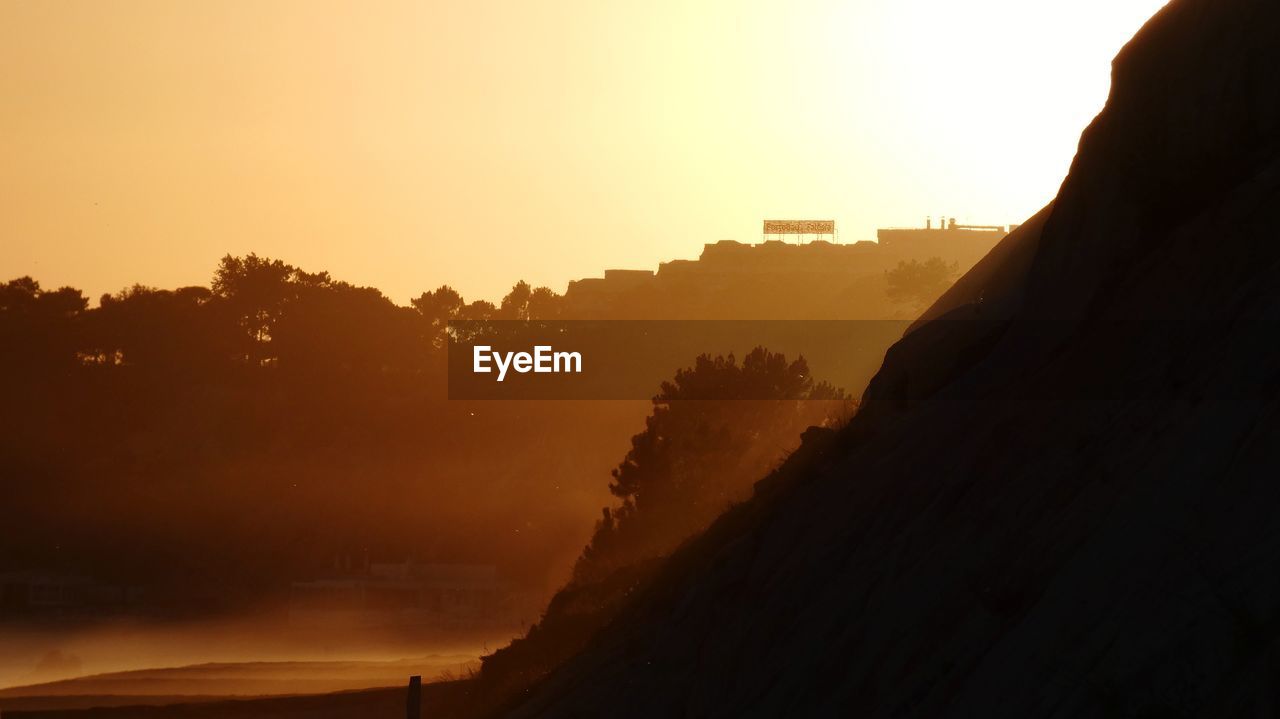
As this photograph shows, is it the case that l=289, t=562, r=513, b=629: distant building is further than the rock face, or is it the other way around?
l=289, t=562, r=513, b=629: distant building

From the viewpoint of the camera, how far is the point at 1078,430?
17.8 meters

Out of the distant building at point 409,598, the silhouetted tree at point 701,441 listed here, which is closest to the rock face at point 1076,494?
the silhouetted tree at point 701,441

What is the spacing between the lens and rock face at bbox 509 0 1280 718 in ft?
44.0

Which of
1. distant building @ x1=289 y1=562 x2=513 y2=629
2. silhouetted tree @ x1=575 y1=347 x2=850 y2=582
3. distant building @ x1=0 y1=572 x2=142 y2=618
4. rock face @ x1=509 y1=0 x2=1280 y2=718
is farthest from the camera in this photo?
distant building @ x1=0 y1=572 x2=142 y2=618

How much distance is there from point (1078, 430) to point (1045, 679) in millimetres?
4688

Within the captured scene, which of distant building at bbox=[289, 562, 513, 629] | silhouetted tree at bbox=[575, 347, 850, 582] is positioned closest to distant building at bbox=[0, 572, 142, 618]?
distant building at bbox=[289, 562, 513, 629]

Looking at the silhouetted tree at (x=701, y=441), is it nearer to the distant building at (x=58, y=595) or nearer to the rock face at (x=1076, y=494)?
the rock face at (x=1076, y=494)

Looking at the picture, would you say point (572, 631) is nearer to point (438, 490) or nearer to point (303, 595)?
point (303, 595)

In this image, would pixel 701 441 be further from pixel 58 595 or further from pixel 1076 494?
pixel 58 595

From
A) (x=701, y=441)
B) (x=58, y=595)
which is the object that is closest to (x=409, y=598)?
(x=58, y=595)

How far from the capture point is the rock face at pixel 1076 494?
13422mm

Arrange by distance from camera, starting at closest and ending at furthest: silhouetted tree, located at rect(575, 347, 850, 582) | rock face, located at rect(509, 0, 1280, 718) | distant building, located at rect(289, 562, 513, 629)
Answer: rock face, located at rect(509, 0, 1280, 718)
silhouetted tree, located at rect(575, 347, 850, 582)
distant building, located at rect(289, 562, 513, 629)

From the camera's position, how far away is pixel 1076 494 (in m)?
16.4

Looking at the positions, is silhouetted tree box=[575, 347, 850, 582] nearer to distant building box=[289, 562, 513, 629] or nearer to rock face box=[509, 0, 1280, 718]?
rock face box=[509, 0, 1280, 718]
